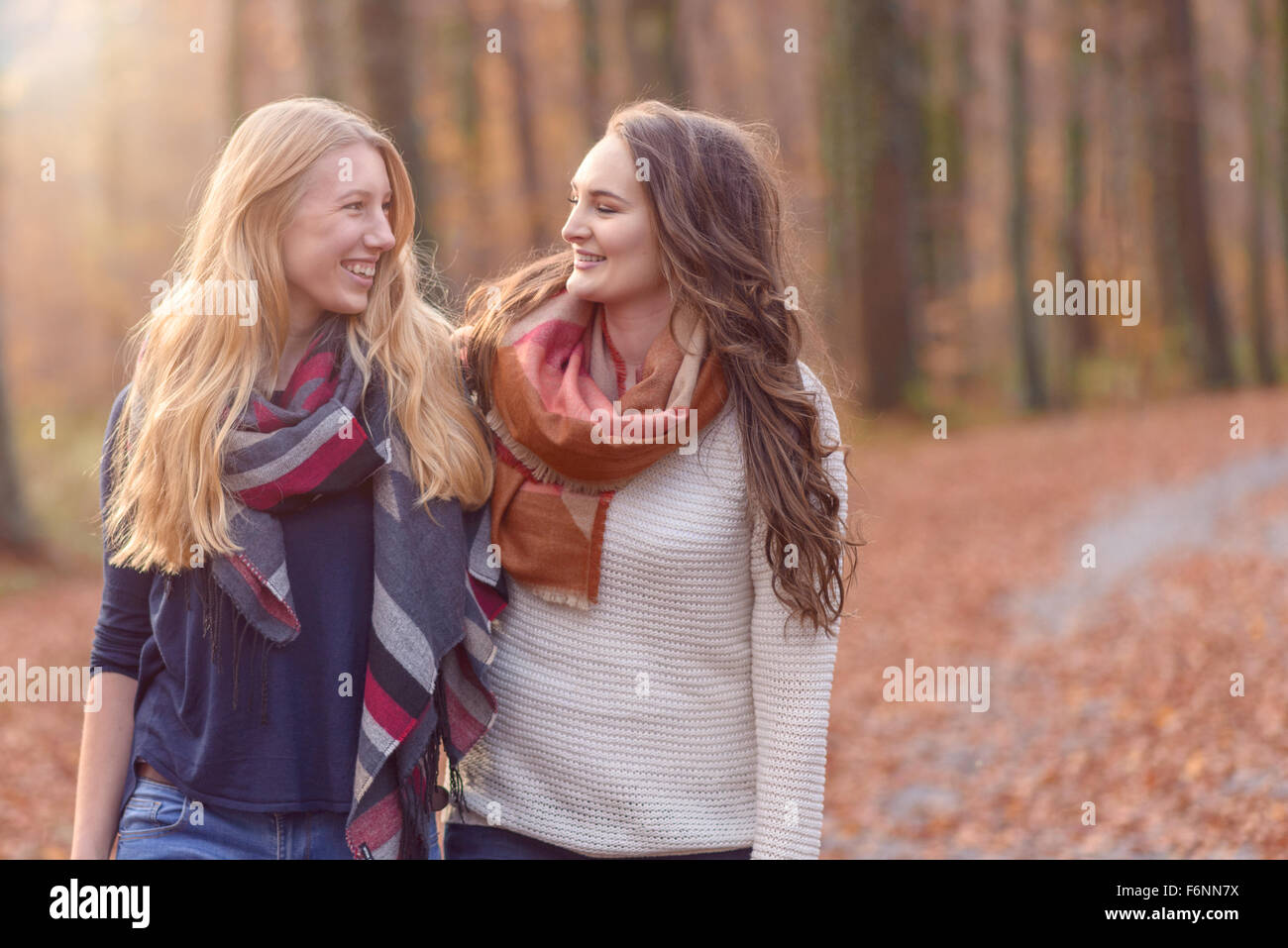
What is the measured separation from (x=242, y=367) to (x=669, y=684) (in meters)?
1.14

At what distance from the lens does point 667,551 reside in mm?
2773

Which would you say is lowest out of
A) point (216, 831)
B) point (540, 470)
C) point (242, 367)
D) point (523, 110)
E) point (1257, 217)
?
point (216, 831)

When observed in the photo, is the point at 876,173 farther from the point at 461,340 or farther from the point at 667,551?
the point at 667,551

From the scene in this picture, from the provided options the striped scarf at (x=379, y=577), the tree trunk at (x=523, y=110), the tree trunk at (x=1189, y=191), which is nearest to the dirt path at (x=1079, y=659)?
the striped scarf at (x=379, y=577)

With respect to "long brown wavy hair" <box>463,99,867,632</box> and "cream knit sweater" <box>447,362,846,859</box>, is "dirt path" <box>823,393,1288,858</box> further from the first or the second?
"long brown wavy hair" <box>463,99,867,632</box>

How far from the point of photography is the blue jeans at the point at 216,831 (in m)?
2.54

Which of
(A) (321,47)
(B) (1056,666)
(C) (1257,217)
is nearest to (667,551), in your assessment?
(B) (1056,666)

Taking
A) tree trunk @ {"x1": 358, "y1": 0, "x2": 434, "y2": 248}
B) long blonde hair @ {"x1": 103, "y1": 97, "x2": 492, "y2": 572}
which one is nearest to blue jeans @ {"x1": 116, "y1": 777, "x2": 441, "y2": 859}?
long blonde hair @ {"x1": 103, "y1": 97, "x2": 492, "y2": 572}

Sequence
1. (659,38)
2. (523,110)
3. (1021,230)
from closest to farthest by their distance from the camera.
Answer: (659,38) → (1021,230) → (523,110)

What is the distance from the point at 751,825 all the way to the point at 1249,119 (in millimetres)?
24656

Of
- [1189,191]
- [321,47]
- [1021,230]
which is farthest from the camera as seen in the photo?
[1021,230]

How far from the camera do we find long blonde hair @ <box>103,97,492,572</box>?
2635 millimetres
